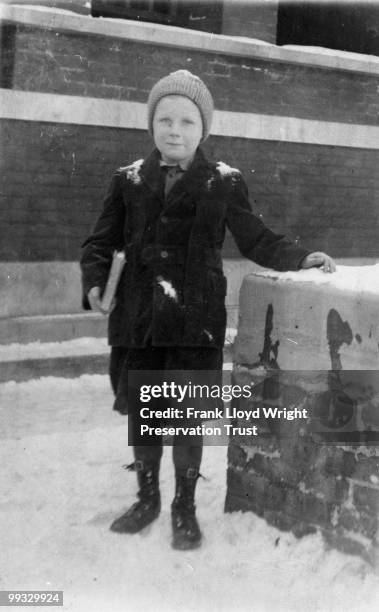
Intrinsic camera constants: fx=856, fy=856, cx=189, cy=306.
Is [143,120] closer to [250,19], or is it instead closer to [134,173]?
[250,19]

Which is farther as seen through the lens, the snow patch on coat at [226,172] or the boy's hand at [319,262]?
the snow patch on coat at [226,172]

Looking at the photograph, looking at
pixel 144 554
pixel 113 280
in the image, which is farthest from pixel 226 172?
pixel 144 554

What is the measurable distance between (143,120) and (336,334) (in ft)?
13.6

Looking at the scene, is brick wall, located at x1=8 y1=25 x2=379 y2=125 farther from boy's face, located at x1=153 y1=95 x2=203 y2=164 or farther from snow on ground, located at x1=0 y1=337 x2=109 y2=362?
boy's face, located at x1=153 y1=95 x2=203 y2=164

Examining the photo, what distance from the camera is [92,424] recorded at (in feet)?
14.0

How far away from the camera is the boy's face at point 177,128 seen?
9.09ft

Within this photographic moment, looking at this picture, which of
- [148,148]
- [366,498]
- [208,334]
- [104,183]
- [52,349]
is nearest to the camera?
[366,498]

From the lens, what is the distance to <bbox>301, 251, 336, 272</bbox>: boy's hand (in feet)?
8.91

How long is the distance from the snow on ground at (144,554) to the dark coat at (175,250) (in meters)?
0.62

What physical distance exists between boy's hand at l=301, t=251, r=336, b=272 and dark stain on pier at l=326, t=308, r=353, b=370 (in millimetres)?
202

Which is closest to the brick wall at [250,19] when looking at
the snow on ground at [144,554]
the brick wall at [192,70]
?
the brick wall at [192,70]

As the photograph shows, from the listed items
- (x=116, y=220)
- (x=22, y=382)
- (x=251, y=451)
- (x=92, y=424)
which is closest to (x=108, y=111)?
(x=22, y=382)

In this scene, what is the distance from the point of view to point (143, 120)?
6.36m

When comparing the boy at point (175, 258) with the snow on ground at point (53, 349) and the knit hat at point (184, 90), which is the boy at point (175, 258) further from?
the snow on ground at point (53, 349)
